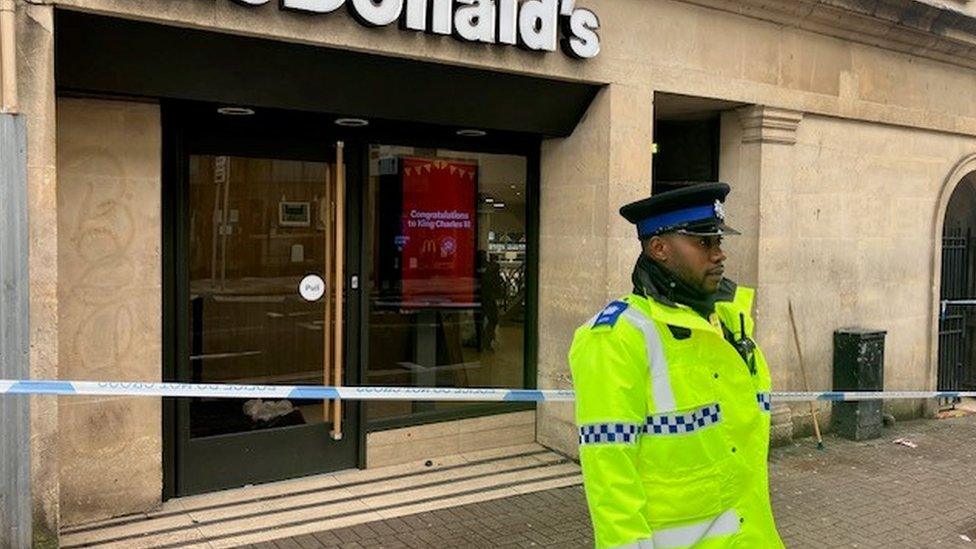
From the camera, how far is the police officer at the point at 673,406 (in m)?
2.58

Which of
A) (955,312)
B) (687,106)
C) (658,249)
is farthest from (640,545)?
(955,312)

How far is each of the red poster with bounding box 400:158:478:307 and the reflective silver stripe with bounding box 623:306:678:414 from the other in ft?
14.8

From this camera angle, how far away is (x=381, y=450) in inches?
267

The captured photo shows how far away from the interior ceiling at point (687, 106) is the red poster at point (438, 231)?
1846 mm

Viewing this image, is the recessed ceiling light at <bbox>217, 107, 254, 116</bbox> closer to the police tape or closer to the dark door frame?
the dark door frame

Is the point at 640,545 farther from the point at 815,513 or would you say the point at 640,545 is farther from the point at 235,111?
the point at 235,111

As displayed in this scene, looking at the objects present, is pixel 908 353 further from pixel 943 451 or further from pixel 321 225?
pixel 321 225

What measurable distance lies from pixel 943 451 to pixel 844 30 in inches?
163

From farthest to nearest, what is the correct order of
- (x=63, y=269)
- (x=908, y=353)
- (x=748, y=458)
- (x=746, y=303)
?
(x=908, y=353)
(x=63, y=269)
(x=746, y=303)
(x=748, y=458)

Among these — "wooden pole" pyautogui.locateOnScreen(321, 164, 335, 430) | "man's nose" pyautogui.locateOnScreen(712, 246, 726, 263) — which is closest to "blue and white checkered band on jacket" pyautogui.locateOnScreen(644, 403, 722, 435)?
"man's nose" pyautogui.locateOnScreen(712, 246, 726, 263)

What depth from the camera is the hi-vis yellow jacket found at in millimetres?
2561

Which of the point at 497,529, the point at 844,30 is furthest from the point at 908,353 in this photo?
the point at 497,529

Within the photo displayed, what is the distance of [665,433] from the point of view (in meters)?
2.67

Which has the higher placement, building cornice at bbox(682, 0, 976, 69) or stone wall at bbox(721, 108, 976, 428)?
building cornice at bbox(682, 0, 976, 69)
